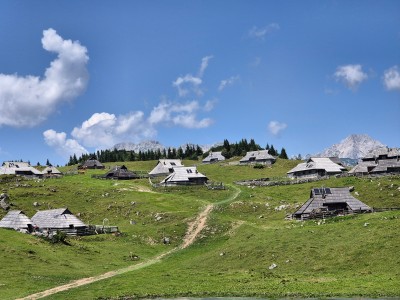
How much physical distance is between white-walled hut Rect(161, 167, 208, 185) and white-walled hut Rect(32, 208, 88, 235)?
50.5 metres

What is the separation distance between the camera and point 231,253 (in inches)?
2359

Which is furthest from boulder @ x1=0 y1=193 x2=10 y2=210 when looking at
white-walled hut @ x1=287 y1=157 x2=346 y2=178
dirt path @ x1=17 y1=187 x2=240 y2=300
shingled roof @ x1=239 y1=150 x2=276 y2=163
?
shingled roof @ x1=239 y1=150 x2=276 y2=163

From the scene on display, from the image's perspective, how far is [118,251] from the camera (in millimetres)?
68938

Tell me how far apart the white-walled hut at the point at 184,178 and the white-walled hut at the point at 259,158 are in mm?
54821

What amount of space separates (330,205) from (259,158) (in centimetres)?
11442

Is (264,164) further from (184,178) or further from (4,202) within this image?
(4,202)

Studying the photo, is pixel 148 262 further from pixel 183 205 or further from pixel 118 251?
pixel 183 205

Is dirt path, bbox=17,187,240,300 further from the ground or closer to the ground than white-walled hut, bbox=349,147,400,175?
closer to the ground

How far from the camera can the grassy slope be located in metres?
43.3

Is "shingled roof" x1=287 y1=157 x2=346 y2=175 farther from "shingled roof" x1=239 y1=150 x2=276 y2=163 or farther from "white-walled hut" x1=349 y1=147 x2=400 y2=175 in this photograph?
"shingled roof" x1=239 y1=150 x2=276 y2=163

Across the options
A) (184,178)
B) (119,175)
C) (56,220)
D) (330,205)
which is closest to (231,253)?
(330,205)

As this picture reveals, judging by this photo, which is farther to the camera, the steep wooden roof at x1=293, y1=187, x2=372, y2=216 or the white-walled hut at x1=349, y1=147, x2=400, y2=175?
the white-walled hut at x1=349, y1=147, x2=400, y2=175

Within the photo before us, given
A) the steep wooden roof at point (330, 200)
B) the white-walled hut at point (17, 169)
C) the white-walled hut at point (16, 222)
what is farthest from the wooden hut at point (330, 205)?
the white-walled hut at point (17, 169)

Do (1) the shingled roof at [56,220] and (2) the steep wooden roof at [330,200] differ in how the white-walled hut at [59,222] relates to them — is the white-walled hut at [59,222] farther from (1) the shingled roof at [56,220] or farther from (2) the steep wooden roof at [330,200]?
(2) the steep wooden roof at [330,200]
